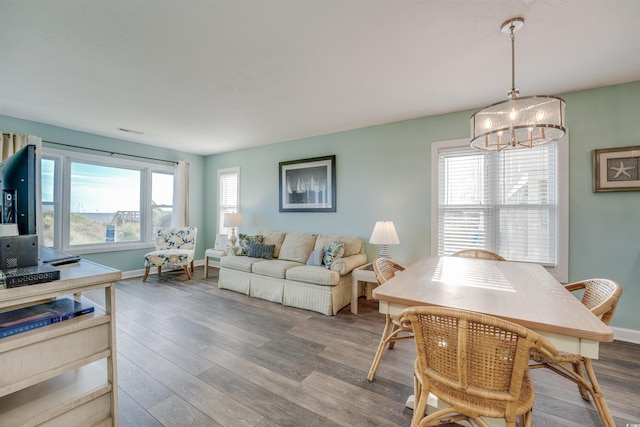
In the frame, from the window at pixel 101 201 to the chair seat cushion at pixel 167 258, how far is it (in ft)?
2.11

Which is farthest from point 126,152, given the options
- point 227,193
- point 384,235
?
point 384,235

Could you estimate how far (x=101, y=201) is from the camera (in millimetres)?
4523

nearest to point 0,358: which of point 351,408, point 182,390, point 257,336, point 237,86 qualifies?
point 182,390

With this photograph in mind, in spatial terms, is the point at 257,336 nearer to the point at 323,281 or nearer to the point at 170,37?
the point at 323,281

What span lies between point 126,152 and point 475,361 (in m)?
5.81

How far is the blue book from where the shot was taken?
104 centimetres

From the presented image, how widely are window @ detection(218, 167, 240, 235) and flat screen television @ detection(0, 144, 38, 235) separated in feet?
13.6

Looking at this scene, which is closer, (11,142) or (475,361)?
(475,361)

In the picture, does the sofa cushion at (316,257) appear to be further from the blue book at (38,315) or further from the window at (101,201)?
the window at (101,201)

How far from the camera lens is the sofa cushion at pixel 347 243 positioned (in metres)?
3.77

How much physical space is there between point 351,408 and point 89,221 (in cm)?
500

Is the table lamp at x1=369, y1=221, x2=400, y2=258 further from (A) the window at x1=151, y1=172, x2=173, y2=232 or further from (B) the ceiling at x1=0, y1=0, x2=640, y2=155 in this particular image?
(A) the window at x1=151, y1=172, x2=173, y2=232

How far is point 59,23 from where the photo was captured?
5.88ft

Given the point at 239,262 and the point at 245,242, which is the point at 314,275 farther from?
the point at 245,242
